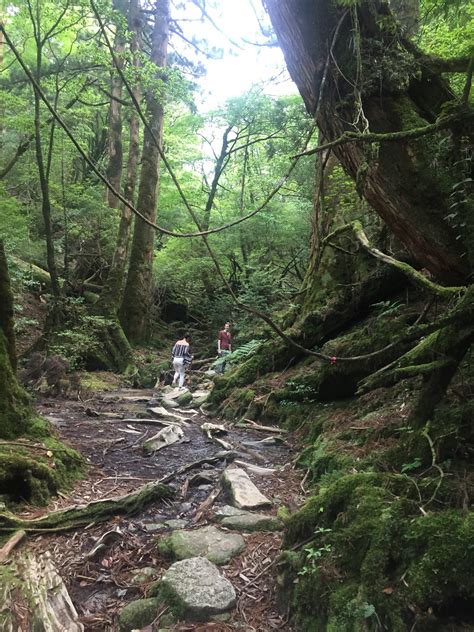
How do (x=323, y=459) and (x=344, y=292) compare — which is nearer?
(x=323, y=459)

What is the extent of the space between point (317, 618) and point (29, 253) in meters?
15.4

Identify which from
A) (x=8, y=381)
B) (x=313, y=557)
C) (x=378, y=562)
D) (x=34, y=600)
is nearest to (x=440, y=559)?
(x=378, y=562)

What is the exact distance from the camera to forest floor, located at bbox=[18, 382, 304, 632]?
2.92m

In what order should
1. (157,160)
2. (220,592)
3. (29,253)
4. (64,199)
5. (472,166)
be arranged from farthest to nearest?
(157,160)
(29,253)
(64,199)
(472,166)
(220,592)

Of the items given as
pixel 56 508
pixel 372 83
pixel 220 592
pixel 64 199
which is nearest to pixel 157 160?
pixel 64 199

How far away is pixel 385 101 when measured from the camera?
13.7ft

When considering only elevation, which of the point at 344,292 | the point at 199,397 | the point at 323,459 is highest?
the point at 344,292

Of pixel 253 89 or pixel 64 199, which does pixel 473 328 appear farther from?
pixel 253 89

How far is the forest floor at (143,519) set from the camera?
2.92 meters

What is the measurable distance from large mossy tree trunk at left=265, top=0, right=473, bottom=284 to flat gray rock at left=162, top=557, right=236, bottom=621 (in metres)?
3.12

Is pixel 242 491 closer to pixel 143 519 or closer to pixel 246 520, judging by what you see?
pixel 246 520

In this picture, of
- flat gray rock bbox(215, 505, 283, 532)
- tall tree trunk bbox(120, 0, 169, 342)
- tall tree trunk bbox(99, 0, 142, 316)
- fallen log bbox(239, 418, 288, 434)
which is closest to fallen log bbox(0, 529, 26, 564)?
flat gray rock bbox(215, 505, 283, 532)

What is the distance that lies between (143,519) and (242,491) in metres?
0.99

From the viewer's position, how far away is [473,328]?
3156 mm
